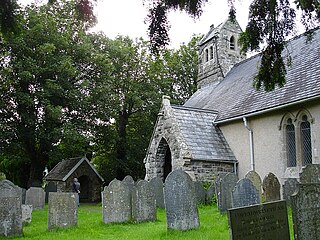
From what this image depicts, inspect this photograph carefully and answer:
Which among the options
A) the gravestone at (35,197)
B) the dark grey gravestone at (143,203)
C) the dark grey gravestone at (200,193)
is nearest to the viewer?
the dark grey gravestone at (143,203)

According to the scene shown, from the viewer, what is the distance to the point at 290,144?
13.9 m

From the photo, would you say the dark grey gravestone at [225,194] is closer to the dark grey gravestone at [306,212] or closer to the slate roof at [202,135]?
the slate roof at [202,135]

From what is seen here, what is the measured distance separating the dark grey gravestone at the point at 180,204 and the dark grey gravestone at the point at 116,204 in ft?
7.04

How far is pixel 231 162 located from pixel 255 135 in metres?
1.61

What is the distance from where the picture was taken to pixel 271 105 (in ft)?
45.3

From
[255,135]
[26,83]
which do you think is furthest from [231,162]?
[26,83]

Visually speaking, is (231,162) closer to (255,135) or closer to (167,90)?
(255,135)

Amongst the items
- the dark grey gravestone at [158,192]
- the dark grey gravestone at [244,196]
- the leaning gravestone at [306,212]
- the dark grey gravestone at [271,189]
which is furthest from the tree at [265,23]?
the dark grey gravestone at [158,192]

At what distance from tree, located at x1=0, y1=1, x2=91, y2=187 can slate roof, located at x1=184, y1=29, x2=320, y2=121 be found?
8065mm

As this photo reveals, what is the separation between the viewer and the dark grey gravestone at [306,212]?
510 cm

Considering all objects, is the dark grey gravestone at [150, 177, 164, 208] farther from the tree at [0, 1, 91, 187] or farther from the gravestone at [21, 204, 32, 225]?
the tree at [0, 1, 91, 187]

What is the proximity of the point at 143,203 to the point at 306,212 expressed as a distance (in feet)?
17.6

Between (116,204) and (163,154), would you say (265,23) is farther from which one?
(163,154)

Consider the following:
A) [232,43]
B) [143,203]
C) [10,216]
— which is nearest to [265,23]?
[143,203]
